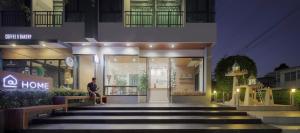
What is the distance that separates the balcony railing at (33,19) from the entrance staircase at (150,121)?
25.0 ft

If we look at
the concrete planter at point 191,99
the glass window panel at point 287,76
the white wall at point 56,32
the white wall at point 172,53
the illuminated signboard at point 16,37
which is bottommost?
the concrete planter at point 191,99

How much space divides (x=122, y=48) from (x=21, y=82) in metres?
8.90

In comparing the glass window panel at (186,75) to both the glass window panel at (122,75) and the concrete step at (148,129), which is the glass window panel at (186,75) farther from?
the concrete step at (148,129)

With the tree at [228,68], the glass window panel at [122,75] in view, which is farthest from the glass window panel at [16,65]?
the tree at [228,68]

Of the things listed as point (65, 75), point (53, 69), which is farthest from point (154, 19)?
point (53, 69)

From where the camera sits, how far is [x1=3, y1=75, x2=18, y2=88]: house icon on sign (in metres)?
10.3

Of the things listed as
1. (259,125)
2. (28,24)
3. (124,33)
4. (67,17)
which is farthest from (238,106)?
(28,24)

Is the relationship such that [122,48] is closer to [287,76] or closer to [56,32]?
[56,32]

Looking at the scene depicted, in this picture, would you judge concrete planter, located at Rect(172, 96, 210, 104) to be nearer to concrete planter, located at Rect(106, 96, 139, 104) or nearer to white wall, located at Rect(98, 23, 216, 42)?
concrete planter, located at Rect(106, 96, 139, 104)

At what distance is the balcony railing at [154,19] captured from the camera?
66.0ft

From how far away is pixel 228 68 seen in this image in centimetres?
2489

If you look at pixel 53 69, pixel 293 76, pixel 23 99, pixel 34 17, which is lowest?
pixel 23 99

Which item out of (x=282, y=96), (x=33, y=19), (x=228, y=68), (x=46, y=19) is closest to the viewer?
→ (x=282, y=96)

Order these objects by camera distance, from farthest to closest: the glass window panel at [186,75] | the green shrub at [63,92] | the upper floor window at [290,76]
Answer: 1. the upper floor window at [290,76]
2. the glass window panel at [186,75]
3. the green shrub at [63,92]
